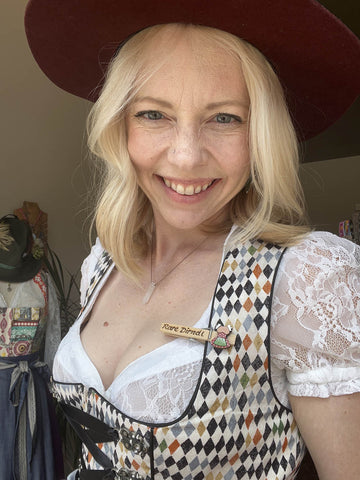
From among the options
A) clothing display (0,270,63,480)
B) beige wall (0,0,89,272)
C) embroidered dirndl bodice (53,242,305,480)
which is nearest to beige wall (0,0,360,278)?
beige wall (0,0,89,272)

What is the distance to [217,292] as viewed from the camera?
1.05 meters

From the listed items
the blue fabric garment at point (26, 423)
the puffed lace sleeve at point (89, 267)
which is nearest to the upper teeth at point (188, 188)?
the puffed lace sleeve at point (89, 267)

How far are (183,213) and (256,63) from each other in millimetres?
333

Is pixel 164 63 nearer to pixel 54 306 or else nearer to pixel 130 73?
pixel 130 73

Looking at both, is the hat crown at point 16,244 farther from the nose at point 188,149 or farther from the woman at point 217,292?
the nose at point 188,149

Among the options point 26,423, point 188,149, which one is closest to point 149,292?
point 188,149

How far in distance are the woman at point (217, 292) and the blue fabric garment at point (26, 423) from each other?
55.2 inches

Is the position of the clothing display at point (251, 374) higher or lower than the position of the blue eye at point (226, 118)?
lower

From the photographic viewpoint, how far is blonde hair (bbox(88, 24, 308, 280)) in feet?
3.51

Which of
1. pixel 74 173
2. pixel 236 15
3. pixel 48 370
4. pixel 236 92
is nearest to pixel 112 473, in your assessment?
pixel 236 92

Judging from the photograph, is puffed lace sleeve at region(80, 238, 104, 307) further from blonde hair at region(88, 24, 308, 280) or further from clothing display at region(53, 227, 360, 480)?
clothing display at region(53, 227, 360, 480)

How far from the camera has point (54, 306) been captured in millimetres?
2793

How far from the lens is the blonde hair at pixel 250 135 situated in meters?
1.07

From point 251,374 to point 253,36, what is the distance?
643 mm
